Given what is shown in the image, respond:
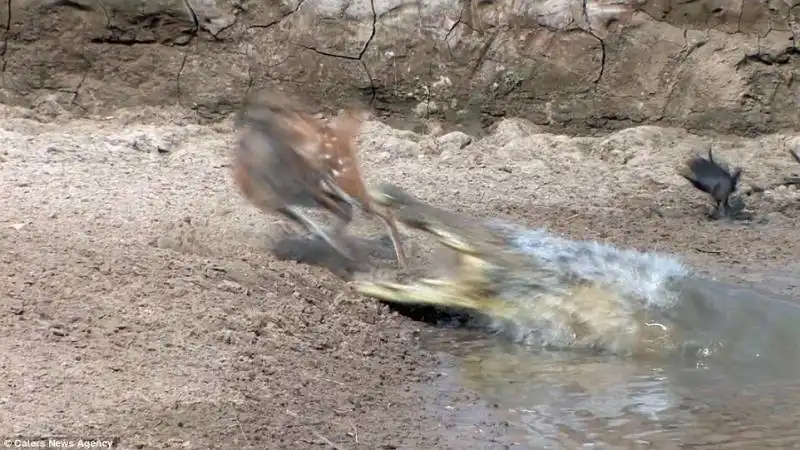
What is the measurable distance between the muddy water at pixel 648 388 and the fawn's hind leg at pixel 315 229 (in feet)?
2.52

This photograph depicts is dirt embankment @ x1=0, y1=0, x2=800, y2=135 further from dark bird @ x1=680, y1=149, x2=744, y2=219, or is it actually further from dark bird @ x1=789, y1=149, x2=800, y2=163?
dark bird @ x1=680, y1=149, x2=744, y2=219

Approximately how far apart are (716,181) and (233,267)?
335 cm

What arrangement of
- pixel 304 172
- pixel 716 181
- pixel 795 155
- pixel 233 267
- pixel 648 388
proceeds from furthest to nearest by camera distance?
pixel 795 155
pixel 716 181
pixel 304 172
pixel 233 267
pixel 648 388

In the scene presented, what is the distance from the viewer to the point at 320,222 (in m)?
6.04

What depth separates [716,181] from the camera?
705 centimetres

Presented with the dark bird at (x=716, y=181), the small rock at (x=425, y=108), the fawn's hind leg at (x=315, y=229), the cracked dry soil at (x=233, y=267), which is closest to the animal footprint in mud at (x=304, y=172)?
the fawn's hind leg at (x=315, y=229)

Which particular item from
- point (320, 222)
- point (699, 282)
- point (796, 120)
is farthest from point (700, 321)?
point (796, 120)

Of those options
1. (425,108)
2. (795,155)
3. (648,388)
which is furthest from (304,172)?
(795,155)

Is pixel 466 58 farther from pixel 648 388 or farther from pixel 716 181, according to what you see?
pixel 648 388

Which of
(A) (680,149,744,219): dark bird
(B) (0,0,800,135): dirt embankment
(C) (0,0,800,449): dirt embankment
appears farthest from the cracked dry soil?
(B) (0,0,800,135): dirt embankment

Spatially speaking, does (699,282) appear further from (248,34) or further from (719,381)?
(248,34)

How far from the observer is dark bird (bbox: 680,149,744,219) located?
6.95m

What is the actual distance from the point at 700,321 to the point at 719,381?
1.68 feet

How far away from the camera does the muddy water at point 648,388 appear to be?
3863 mm
